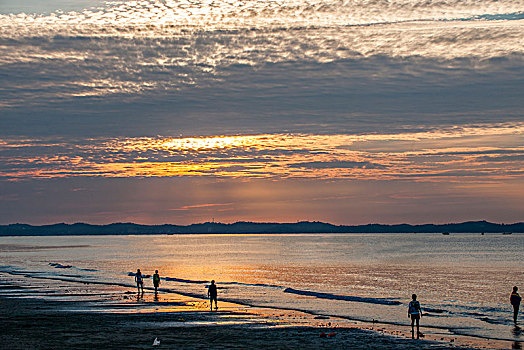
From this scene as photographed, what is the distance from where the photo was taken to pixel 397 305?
49.2 metres

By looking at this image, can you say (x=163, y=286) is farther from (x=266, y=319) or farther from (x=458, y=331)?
(x=458, y=331)

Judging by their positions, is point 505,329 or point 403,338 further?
point 505,329

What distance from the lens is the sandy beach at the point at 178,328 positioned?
95.6ft

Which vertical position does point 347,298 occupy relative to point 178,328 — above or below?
below

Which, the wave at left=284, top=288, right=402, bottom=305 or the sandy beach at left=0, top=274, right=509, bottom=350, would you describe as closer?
the sandy beach at left=0, top=274, right=509, bottom=350

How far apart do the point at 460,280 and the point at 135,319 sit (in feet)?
165

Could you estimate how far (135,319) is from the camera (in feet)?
123

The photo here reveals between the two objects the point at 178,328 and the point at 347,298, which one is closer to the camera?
the point at 178,328

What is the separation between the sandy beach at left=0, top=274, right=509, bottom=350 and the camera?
29.1 m

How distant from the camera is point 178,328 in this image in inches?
1324

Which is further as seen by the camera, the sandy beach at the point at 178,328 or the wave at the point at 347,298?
the wave at the point at 347,298

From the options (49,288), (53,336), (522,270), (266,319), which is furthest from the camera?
(522,270)

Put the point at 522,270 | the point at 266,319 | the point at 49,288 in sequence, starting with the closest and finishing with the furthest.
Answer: the point at 266,319, the point at 49,288, the point at 522,270

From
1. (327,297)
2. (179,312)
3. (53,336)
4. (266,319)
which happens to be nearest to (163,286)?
(327,297)
